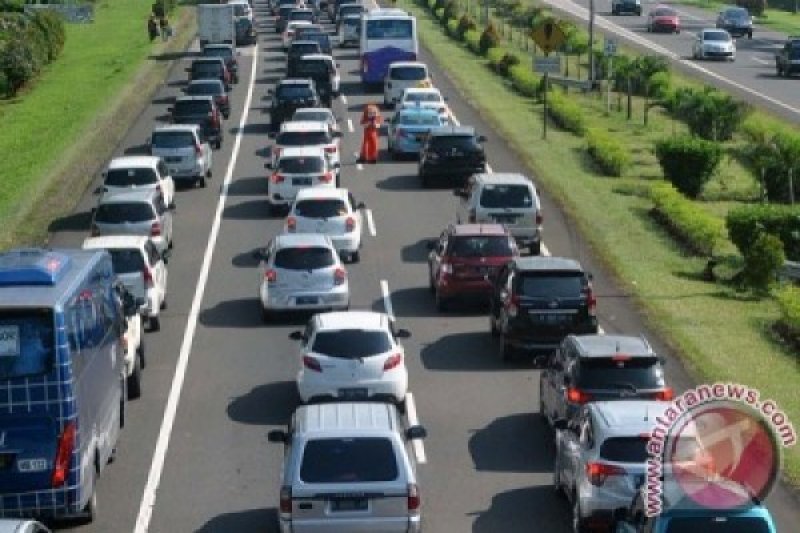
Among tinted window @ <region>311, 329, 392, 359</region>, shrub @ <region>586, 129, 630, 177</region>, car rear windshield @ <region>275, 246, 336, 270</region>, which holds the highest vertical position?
tinted window @ <region>311, 329, 392, 359</region>

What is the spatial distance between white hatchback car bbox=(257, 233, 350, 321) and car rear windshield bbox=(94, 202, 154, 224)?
552 centimetres

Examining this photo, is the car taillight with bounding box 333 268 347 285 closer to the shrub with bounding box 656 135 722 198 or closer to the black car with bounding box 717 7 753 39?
the shrub with bounding box 656 135 722 198

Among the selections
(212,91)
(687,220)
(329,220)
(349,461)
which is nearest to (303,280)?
(329,220)

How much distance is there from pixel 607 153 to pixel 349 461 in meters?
34.3

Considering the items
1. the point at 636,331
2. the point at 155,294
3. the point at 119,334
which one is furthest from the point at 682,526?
the point at 155,294

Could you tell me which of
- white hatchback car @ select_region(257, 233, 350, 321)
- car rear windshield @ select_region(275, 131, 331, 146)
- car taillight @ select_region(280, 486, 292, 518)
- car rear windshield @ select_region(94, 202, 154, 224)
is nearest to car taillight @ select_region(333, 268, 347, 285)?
white hatchback car @ select_region(257, 233, 350, 321)

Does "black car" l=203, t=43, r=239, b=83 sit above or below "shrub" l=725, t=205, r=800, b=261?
below

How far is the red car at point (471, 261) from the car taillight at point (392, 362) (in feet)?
25.3

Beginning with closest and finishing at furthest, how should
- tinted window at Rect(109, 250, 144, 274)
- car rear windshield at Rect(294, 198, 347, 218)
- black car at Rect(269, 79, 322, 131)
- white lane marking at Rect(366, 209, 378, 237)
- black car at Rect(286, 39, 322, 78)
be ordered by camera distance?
tinted window at Rect(109, 250, 144, 274)
car rear windshield at Rect(294, 198, 347, 218)
white lane marking at Rect(366, 209, 378, 237)
black car at Rect(269, 79, 322, 131)
black car at Rect(286, 39, 322, 78)

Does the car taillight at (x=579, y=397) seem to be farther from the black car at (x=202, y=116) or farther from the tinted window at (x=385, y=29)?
the tinted window at (x=385, y=29)

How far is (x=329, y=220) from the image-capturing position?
133 ft

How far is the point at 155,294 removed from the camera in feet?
114

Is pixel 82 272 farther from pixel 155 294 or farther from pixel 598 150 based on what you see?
pixel 598 150

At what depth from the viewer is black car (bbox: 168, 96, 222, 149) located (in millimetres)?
58531
